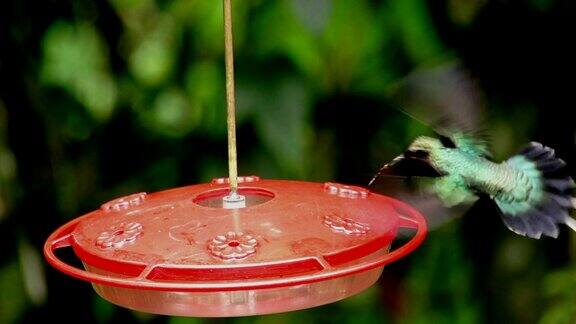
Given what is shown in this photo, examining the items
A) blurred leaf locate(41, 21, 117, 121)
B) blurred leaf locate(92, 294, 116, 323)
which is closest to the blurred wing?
blurred leaf locate(41, 21, 117, 121)

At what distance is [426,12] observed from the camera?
184 centimetres

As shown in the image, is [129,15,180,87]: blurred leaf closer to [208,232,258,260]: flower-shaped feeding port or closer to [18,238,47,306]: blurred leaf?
[18,238,47,306]: blurred leaf

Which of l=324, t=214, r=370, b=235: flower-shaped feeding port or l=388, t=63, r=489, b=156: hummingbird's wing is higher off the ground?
l=388, t=63, r=489, b=156: hummingbird's wing

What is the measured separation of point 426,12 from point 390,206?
0.73 meters

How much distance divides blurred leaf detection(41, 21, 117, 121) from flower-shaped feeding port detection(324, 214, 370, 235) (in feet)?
3.05

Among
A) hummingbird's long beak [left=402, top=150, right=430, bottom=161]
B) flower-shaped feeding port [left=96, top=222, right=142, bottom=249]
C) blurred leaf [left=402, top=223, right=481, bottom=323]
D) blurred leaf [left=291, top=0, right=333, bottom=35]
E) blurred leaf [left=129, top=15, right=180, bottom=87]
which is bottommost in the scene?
blurred leaf [left=402, top=223, right=481, bottom=323]

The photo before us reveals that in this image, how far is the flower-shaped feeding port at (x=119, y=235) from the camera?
1073 millimetres

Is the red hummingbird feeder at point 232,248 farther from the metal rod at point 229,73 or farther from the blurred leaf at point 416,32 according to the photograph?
the blurred leaf at point 416,32

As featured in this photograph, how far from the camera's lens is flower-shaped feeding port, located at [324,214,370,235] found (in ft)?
3.52

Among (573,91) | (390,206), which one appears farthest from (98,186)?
(573,91)

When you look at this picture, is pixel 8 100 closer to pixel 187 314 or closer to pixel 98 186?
pixel 98 186

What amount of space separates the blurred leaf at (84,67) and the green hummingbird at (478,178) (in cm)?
78

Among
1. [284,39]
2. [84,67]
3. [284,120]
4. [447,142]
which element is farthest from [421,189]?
[84,67]

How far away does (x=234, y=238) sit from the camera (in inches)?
39.9
